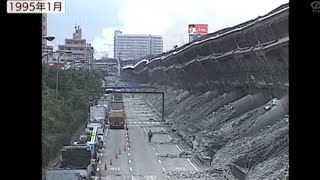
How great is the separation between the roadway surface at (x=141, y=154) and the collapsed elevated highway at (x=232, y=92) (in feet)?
1.27

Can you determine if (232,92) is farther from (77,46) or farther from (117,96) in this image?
(77,46)

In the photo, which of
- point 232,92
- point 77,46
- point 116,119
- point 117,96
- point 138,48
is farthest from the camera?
point 232,92

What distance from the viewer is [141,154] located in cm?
649

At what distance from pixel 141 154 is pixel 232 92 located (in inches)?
170

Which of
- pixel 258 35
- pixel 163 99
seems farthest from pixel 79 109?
pixel 163 99

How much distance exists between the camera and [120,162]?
577 cm

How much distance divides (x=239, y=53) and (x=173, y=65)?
3.34 m

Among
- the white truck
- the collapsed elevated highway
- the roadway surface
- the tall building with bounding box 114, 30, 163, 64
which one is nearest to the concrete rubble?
the collapsed elevated highway

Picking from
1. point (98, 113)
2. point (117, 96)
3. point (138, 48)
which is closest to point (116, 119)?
point (117, 96)

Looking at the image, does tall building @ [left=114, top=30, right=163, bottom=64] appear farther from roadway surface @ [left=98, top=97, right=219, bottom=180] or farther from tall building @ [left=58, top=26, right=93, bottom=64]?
roadway surface @ [left=98, top=97, right=219, bottom=180]

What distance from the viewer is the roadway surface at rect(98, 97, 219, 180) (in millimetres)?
5227

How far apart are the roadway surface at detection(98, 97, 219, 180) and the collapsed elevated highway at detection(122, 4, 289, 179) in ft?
1.27
